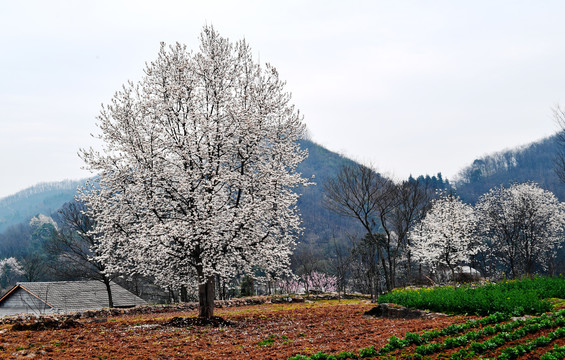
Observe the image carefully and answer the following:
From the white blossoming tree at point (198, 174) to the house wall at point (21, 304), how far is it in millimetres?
19024

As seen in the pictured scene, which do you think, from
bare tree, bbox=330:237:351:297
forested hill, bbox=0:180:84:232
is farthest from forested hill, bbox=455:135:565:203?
forested hill, bbox=0:180:84:232

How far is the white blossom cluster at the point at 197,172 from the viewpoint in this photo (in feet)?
44.5

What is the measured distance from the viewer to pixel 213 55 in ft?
52.0

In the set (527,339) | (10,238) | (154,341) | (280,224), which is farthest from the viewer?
(10,238)

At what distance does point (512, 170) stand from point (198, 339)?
10500cm

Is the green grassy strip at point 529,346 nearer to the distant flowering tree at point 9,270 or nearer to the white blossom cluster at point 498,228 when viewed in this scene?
the white blossom cluster at point 498,228

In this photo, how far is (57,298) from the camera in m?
Answer: 29.3

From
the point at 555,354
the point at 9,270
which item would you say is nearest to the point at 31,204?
the point at 9,270

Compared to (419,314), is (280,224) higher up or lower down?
higher up

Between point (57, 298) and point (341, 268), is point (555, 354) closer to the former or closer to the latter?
point (341, 268)

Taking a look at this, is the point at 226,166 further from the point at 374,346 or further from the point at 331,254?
the point at 331,254

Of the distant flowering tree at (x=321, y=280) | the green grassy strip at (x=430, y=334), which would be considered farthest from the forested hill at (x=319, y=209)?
the green grassy strip at (x=430, y=334)

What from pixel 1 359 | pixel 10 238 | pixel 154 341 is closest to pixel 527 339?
pixel 154 341

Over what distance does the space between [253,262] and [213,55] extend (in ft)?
27.9
